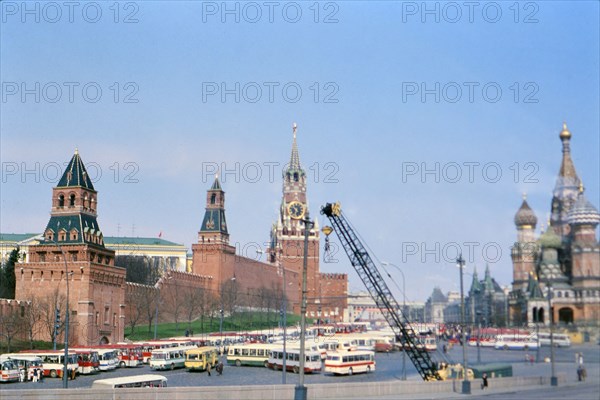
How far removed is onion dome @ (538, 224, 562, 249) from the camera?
6048 inches

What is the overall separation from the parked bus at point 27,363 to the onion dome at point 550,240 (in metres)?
120

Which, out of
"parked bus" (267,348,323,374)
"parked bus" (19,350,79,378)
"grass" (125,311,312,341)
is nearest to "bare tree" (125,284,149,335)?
"grass" (125,311,312,341)

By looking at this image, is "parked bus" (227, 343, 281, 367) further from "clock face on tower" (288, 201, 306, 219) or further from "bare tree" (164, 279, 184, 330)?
"clock face on tower" (288, 201, 306, 219)

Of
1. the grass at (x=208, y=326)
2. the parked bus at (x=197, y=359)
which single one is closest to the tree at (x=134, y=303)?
the grass at (x=208, y=326)

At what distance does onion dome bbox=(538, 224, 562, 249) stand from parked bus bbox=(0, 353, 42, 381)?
11977cm

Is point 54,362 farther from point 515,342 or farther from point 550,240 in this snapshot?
point 550,240

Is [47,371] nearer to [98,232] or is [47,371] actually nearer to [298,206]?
[98,232]

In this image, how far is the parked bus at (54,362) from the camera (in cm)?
5291

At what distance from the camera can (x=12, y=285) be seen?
98375 millimetres

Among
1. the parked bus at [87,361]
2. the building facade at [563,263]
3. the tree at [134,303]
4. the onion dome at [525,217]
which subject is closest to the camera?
the parked bus at [87,361]

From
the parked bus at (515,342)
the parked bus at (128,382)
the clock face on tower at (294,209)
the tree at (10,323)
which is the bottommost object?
the parked bus at (515,342)

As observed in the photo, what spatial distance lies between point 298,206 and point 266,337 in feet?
364

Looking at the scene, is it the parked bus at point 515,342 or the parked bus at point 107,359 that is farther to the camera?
the parked bus at point 515,342

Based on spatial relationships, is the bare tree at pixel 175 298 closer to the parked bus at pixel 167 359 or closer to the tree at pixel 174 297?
the tree at pixel 174 297
